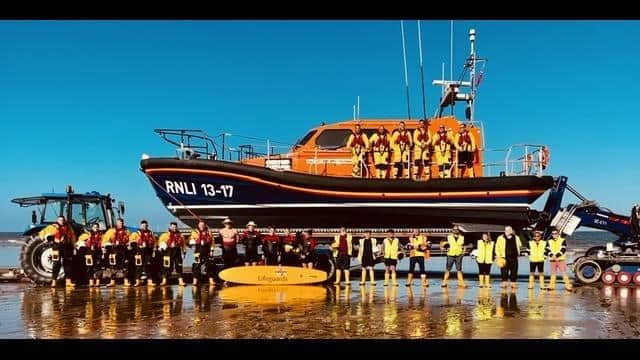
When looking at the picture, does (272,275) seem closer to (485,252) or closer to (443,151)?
(485,252)

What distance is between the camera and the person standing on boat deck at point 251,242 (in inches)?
507

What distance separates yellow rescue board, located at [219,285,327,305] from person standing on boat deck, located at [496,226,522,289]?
11.3 ft

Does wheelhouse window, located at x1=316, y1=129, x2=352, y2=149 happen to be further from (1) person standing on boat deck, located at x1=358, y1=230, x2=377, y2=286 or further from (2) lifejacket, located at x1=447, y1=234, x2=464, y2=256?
(2) lifejacket, located at x1=447, y1=234, x2=464, y2=256

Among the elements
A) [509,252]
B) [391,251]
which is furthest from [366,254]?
[509,252]

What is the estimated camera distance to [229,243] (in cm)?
1284

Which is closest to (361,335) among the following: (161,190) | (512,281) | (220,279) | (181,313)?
(181,313)

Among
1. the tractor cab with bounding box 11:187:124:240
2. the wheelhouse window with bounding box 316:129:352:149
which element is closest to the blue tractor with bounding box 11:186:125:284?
the tractor cab with bounding box 11:187:124:240

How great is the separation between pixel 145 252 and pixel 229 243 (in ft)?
5.60

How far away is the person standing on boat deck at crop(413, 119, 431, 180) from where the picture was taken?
44.0ft

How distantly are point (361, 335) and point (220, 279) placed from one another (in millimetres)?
7129

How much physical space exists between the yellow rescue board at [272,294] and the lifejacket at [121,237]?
7.87ft

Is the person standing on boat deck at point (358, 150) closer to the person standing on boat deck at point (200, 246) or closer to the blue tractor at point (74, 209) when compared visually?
the person standing on boat deck at point (200, 246)
